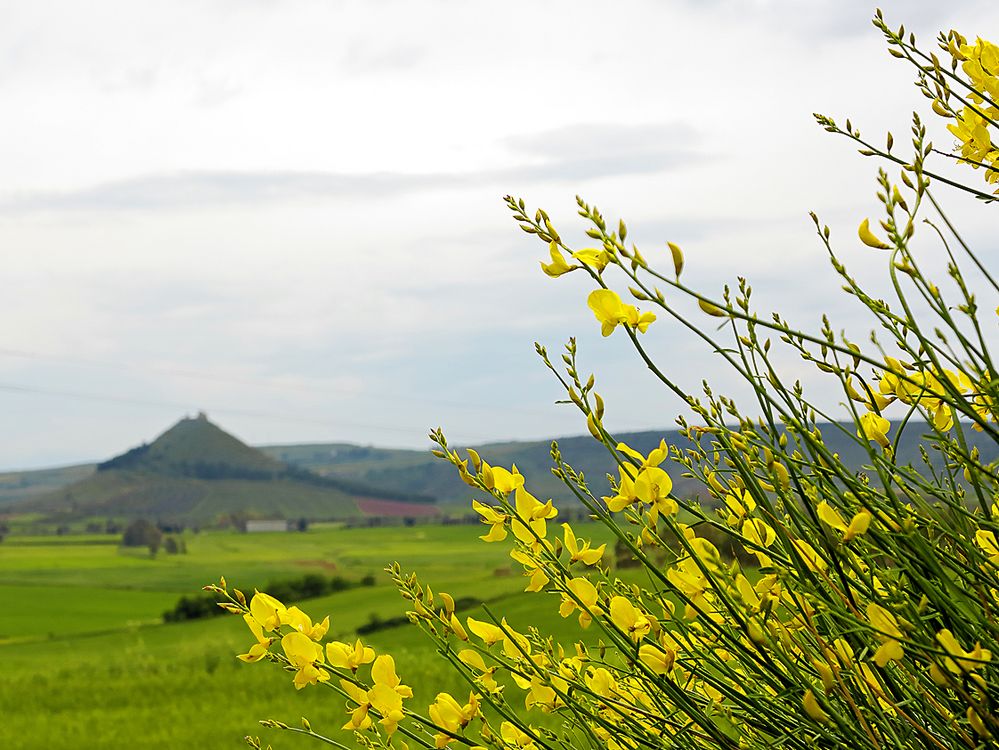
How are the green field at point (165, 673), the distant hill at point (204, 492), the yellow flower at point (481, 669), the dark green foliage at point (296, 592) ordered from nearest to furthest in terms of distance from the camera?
the yellow flower at point (481, 669) → the green field at point (165, 673) → the dark green foliage at point (296, 592) → the distant hill at point (204, 492)

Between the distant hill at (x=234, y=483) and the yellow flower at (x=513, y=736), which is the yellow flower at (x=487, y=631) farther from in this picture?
the distant hill at (x=234, y=483)

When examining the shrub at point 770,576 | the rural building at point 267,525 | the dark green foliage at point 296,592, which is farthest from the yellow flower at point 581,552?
the rural building at point 267,525

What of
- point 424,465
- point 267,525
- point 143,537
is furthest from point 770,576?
point 424,465

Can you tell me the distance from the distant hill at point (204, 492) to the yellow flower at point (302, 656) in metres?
72.7

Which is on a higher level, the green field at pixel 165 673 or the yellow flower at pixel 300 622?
the yellow flower at pixel 300 622

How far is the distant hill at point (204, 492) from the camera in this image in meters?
79.5

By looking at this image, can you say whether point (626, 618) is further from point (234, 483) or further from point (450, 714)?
point (234, 483)

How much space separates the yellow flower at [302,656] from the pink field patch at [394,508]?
7014cm

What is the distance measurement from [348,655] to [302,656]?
9cm

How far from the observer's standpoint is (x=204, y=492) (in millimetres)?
83938

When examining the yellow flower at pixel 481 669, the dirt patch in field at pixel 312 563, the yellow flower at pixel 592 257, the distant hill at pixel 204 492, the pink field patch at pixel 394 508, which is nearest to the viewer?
the yellow flower at pixel 592 257

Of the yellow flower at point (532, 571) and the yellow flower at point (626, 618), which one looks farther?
the yellow flower at point (532, 571)

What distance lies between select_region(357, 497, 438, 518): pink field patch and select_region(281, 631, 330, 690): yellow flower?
7014cm

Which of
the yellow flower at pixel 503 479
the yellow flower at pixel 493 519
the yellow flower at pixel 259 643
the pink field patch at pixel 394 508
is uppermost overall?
the yellow flower at pixel 503 479
